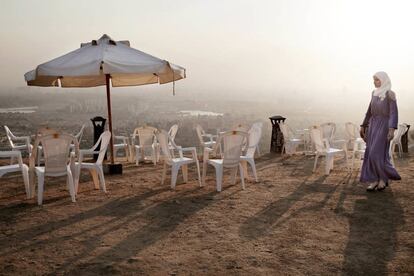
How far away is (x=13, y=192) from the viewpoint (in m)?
6.39

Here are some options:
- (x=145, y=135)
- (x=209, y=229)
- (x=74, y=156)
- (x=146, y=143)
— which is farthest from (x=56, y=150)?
(x=146, y=143)

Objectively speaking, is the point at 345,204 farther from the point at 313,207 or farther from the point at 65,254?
the point at 65,254

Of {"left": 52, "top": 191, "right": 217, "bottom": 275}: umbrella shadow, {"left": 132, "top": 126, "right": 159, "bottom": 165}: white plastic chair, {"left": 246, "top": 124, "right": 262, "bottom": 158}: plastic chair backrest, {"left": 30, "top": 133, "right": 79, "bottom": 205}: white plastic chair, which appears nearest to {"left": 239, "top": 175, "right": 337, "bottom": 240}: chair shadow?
{"left": 52, "top": 191, "right": 217, "bottom": 275}: umbrella shadow

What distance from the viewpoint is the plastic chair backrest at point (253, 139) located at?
6.96 m

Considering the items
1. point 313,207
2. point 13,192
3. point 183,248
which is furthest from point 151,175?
point 183,248

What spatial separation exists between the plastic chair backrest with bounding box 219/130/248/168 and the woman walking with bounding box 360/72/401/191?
2.07 meters

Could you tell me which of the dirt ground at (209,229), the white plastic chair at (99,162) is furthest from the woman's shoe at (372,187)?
the white plastic chair at (99,162)

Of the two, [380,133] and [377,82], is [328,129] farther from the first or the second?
[377,82]

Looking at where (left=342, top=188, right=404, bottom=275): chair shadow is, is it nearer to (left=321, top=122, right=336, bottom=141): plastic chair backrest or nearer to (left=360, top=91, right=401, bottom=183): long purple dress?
(left=360, top=91, right=401, bottom=183): long purple dress

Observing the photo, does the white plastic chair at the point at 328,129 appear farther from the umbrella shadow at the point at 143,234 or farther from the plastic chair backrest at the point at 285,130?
the umbrella shadow at the point at 143,234

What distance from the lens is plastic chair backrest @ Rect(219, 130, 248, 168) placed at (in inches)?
245

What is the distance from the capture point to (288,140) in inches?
419

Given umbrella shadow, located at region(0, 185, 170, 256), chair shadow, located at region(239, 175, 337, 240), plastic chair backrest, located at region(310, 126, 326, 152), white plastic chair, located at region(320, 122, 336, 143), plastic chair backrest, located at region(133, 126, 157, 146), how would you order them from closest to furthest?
umbrella shadow, located at region(0, 185, 170, 256), chair shadow, located at region(239, 175, 337, 240), plastic chair backrest, located at region(310, 126, 326, 152), plastic chair backrest, located at region(133, 126, 157, 146), white plastic chair, located at region(320, 122, 336, 143)

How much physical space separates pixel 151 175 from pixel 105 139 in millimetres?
1877
